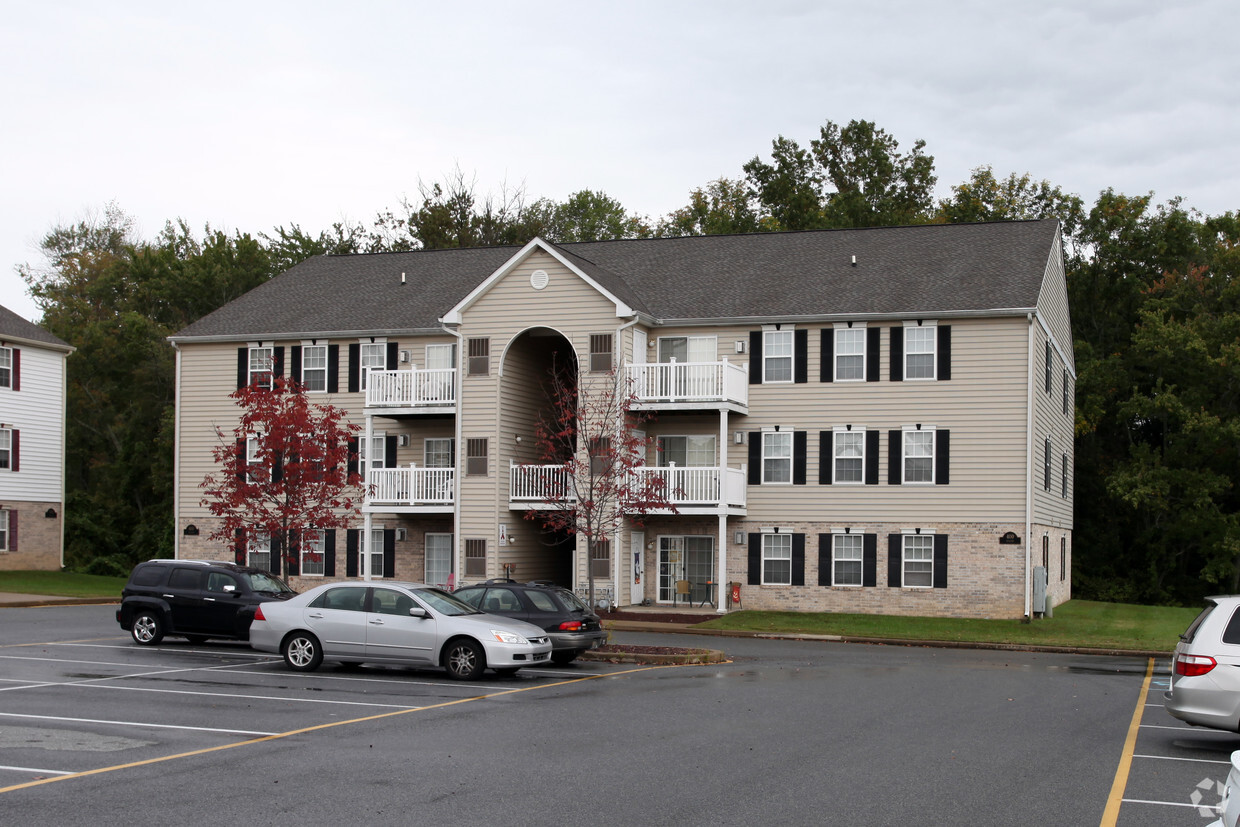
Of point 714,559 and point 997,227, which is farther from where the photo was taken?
point 997,227

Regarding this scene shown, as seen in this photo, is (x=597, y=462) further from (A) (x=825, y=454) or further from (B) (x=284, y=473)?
(B) (x=284, y=473)

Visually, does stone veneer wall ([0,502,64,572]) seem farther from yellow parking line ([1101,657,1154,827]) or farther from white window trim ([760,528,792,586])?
yellow parking line ([1101,657,1154,827])

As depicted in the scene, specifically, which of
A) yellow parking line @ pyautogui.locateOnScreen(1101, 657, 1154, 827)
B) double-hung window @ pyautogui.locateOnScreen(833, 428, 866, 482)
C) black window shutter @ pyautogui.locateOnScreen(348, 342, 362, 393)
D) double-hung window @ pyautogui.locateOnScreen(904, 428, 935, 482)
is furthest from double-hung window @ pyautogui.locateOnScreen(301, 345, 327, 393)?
yellow parking line @ pyautogui.locateOnScreen(1101, 657, 1154, 827)

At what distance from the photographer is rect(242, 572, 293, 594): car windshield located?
2327cm

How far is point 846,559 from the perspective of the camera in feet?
110

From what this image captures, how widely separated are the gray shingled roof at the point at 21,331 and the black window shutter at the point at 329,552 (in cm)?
1389

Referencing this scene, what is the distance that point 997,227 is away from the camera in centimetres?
3812

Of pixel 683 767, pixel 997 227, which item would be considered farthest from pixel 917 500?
pixel 683 767

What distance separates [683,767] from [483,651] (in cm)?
745

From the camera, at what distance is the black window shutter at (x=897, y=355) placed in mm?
33500

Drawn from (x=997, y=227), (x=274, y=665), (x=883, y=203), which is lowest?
(x=274, y=665)

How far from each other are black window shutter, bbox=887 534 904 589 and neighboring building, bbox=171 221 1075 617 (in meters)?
0.04

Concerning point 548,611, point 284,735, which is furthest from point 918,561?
point 284,735

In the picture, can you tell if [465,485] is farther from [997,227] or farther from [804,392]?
[997,227]
